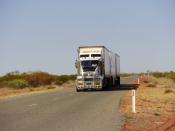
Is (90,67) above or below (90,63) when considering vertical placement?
below

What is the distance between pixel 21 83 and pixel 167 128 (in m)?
65.2

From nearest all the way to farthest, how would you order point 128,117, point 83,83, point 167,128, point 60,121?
1. point 167,128
2. point 60,121
3. point 128,117
4. point 83,83

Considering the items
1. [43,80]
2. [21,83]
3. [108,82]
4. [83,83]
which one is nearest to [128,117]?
[83,83]

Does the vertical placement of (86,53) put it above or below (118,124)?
above

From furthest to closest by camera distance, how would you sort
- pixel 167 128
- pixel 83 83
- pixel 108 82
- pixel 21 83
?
pixel 21 83 → pixel 108 82 → pixel 83 83 → pixel 167 128

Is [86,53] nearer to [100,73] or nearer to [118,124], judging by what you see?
[100,73]

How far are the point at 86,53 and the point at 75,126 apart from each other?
31.0 m

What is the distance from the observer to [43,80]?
95.8 m

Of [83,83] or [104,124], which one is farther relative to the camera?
[83,83]

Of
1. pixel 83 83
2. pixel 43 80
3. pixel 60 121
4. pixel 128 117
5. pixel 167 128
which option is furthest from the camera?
pixel 43 80

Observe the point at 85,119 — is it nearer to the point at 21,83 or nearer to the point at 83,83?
the point at 83,83

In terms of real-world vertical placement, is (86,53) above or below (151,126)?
above

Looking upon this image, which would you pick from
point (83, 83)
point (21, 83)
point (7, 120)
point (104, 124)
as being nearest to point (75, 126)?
point (104, 124)

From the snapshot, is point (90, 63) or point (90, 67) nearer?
point (90, 63)
